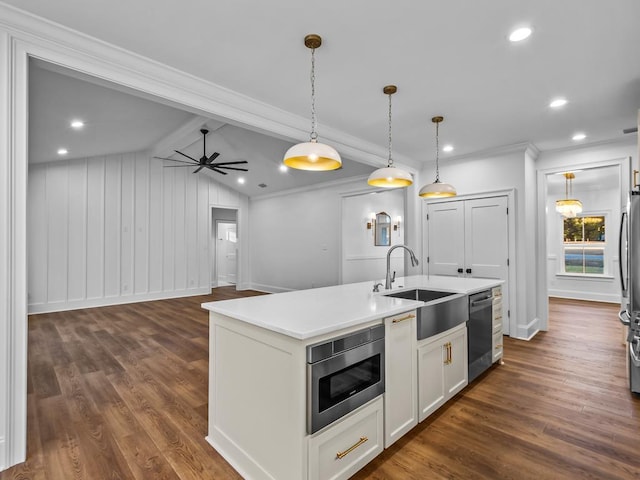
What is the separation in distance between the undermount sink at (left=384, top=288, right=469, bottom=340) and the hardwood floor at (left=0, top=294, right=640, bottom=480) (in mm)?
650

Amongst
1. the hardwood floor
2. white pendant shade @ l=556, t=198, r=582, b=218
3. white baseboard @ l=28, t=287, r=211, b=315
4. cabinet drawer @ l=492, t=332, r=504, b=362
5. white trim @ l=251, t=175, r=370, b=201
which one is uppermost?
white trim @ l=251, t=175, r=370, b=201

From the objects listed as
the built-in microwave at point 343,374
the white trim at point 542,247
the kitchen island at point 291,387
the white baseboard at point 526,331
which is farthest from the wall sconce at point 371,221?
the built-in microwave at point 343,374

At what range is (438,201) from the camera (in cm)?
534

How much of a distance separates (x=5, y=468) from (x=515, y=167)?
5774mm

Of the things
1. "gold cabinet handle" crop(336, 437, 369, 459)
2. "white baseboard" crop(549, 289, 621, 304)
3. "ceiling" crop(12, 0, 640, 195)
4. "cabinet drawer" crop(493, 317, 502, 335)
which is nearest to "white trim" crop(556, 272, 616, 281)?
"white baseboard" crop(549, 289, 621, 304)

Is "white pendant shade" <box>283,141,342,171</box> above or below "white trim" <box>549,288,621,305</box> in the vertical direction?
above

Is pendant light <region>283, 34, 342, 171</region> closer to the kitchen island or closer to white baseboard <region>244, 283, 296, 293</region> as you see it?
the kitchen island

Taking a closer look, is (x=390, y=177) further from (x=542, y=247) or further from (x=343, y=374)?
(x=542, y=247)

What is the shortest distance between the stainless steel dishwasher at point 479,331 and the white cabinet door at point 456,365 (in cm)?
11

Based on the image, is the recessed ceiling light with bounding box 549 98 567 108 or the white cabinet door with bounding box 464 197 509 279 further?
the white cabinet door with bounding box 464 197 509 279

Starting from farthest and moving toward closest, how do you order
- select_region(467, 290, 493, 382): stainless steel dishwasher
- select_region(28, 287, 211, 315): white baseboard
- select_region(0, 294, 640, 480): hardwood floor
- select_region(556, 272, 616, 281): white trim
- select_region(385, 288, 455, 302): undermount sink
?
select_region(556, 272, 616, 281): white trim < select_region(28, 287, 211, 315): white baseboard < select_region(385, 288, 455, 302): undermount sink < select_region(467, 290, 493, 382): stainless steel dishwasher < select_region(0, 294, 640, 480): hardwood floor

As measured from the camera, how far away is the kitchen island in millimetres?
1559

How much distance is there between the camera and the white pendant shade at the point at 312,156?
215 centimetres

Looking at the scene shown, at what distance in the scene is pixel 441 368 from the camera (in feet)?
8.29
